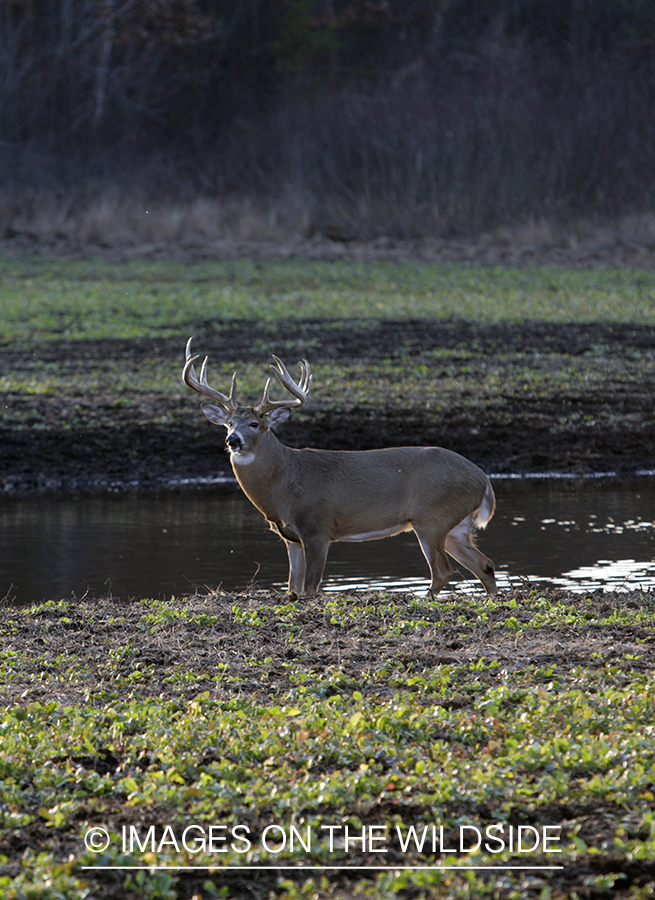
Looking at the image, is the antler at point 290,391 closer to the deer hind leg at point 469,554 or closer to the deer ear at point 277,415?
the deer ear at point 277,415

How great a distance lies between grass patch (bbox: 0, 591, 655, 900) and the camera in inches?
193

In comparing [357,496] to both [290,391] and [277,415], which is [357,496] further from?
[290,391]

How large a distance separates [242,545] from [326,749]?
682 cm

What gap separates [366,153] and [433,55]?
10.5m

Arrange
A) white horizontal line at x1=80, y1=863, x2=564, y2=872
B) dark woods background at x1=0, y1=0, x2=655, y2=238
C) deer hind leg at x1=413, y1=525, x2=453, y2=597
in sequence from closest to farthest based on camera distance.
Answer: white horizontal line at x1=80, y1=863, x2=564, y2=872 → deer hind leg at x1=413, y1=525, x2=453, y2=597 → dark woods background at x1=0, y1=0, x2=655, y2=238

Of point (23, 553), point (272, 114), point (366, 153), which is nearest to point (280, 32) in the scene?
point (272, 114)

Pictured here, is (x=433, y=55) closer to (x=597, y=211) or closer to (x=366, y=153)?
(x=366, y=153)

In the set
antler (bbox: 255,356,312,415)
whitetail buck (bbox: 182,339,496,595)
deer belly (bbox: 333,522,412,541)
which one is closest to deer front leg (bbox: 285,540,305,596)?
whitetail buck (bbox: 182,339,496,595)

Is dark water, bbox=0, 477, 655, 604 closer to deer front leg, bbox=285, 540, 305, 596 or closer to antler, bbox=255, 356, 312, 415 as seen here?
deer front leg, bbox=285, 540, 305, 596

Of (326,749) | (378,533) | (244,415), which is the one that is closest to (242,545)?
(244,415)

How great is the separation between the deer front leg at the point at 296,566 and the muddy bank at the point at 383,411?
5284mm

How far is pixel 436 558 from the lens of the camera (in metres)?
10.3

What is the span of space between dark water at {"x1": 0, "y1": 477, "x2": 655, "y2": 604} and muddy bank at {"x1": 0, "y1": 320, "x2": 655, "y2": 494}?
0.77 metres

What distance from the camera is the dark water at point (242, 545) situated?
11172 millimetres
